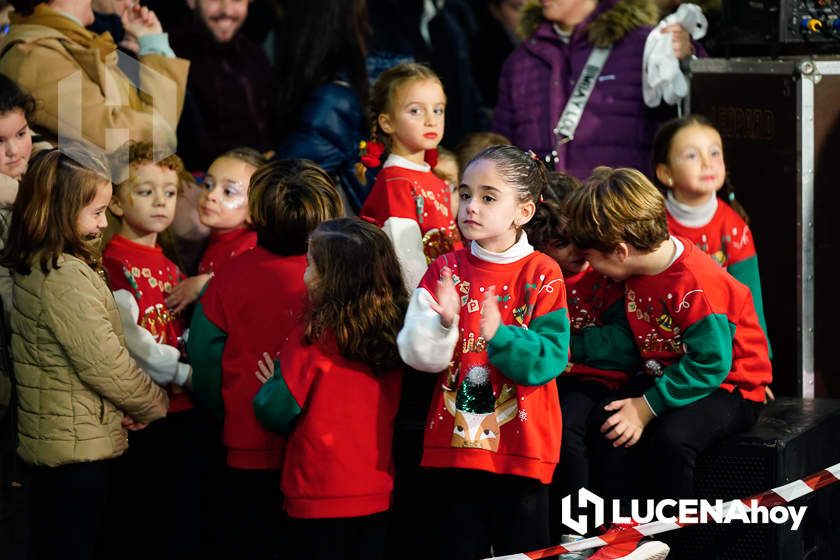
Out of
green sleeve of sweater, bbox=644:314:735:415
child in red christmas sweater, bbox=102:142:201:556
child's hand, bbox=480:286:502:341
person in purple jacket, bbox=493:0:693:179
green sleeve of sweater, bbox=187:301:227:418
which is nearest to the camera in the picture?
child's hand, bbox=480:286:502:341

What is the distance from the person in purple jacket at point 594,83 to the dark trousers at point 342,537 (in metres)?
2.52

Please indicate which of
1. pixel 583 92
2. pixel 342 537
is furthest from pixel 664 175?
pixel 342 537

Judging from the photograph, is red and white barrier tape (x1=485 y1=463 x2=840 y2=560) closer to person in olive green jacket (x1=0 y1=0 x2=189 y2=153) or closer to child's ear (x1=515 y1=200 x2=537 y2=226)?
child's ear (x1=515 y1=200 x2=537 y2=226)

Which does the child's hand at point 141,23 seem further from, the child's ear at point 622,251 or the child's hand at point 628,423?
the child's hand at point 628,423

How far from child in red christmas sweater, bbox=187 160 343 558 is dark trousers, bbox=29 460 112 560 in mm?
517

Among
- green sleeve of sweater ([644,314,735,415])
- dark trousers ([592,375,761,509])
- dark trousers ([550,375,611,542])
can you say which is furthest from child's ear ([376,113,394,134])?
green sleeve of sweater ([644,314,735,415])

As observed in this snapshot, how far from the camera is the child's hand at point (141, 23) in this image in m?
6.52

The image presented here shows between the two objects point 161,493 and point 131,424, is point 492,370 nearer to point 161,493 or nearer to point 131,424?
Result: point 131,424

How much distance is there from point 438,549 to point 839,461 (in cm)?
179

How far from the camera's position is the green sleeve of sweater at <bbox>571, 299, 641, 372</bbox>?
545cm

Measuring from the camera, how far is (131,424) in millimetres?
5531

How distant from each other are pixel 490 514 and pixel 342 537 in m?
0.53

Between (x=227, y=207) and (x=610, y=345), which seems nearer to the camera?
(x=610, y=345)

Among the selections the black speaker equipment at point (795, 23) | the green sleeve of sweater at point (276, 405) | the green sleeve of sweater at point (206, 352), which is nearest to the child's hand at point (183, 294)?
the green sleeve of sweater at point (206, 352)
